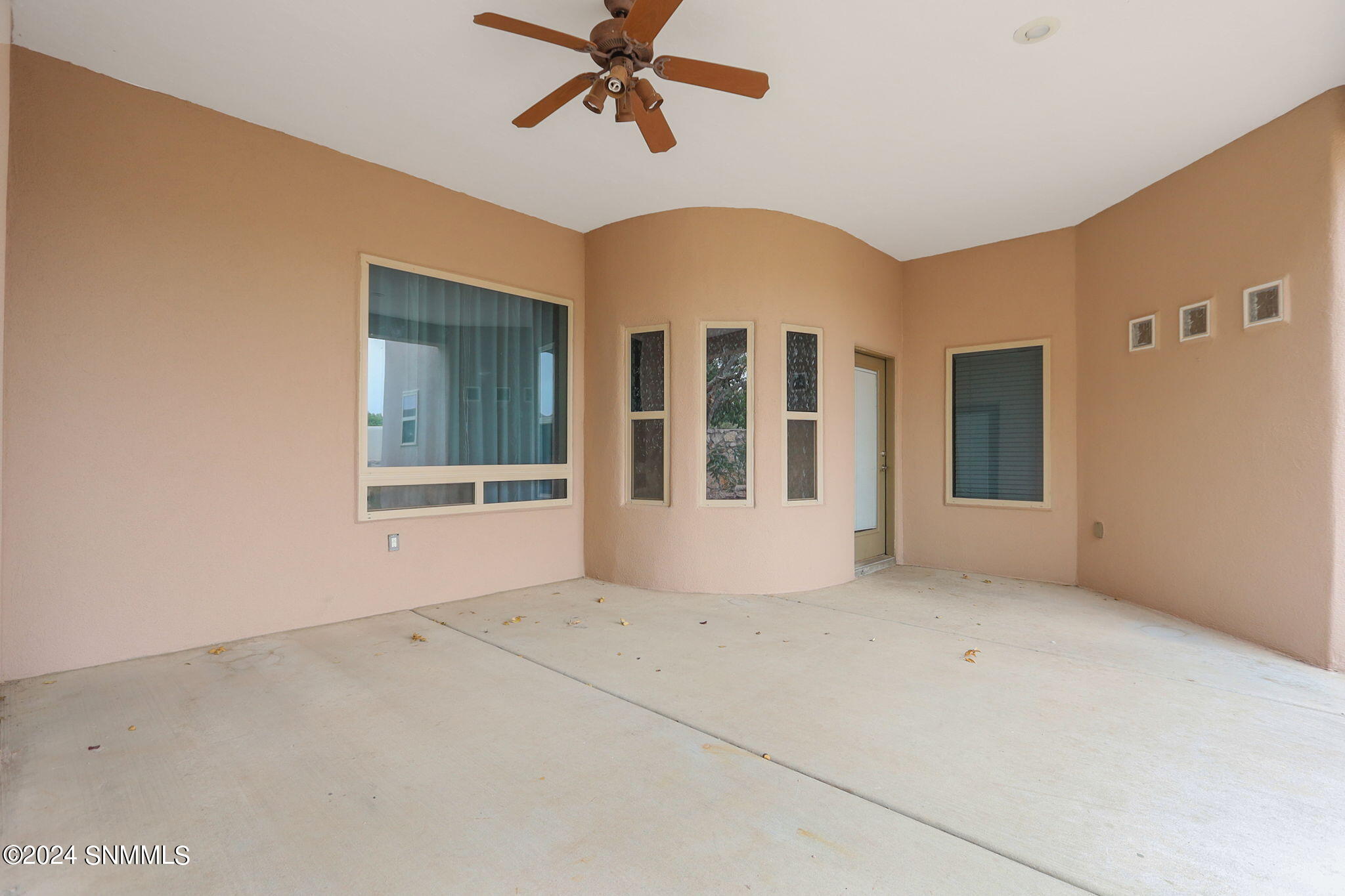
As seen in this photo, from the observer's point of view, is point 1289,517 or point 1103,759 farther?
point 1289,517

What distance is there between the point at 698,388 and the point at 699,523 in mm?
1028

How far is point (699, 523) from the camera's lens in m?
4.79

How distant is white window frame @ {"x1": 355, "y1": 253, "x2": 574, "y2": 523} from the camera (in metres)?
3.99

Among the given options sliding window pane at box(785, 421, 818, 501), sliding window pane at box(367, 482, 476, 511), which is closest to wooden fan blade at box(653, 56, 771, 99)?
sliding window pane at box(785, 421, 818, 501)

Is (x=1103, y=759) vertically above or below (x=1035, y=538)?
below

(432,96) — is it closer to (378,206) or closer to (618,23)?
(378,206)

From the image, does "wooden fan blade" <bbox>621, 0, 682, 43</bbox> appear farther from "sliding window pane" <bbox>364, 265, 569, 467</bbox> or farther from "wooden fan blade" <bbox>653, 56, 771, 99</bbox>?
"sliding window pane" <bbox>364, 265, 569, 467</bbox>

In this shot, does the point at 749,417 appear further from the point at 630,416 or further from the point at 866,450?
the point at 866,450

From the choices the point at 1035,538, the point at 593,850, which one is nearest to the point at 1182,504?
the point at 1035,538

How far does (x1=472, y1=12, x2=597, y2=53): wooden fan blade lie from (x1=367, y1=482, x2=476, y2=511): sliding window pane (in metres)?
2.79

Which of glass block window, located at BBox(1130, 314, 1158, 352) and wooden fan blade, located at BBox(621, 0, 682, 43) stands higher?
wooden fan blade, located at BBox(621, 0, 682, 43)

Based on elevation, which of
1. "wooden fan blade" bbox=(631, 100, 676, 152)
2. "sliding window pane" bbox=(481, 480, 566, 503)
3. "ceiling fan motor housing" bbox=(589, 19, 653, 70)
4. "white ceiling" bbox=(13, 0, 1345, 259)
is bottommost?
"sliding window pane" bbox=(481, 480, 566, 503)

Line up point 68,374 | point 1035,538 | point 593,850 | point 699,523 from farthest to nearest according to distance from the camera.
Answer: point 1035,538, point 699,523, point 68,374, point 593,850

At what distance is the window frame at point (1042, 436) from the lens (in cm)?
520
